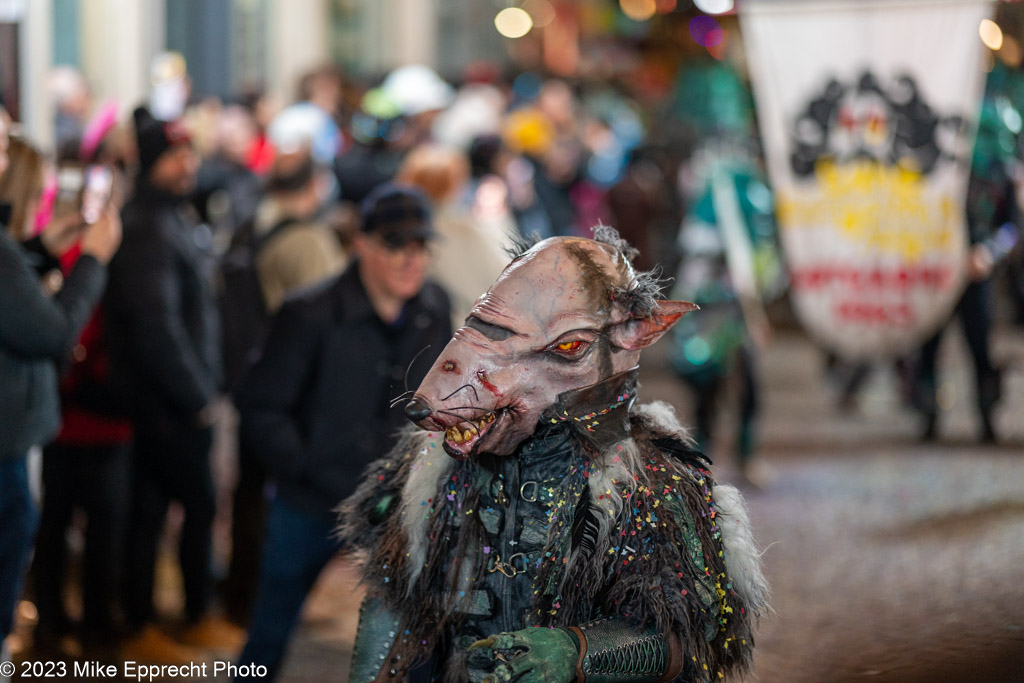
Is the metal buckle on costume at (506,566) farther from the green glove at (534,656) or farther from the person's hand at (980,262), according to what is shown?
the person's hand at (980,262)

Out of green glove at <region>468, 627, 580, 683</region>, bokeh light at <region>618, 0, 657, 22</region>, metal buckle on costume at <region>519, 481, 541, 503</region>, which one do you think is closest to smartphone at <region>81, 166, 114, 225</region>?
metal buckle on costume at <region>519, 481, 541, 503</region>

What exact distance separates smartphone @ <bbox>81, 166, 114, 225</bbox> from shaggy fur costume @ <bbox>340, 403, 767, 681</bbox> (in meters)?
2.52

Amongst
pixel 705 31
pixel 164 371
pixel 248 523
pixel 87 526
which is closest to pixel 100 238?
pixel 164 371

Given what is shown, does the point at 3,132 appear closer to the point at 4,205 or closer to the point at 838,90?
the point at 4,205

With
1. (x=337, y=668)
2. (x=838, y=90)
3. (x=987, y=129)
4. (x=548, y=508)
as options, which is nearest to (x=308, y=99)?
(x=838, y=90)

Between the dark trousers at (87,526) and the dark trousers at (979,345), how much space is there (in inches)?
192

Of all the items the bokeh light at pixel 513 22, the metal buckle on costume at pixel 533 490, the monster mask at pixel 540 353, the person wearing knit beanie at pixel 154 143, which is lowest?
the metal buckle on costume at pixel 533 490

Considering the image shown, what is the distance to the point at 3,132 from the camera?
3975 mm

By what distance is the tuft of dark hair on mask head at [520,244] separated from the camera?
7.52ft

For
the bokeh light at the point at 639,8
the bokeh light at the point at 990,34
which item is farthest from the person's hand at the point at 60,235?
the bokeh light at the point at 639,8

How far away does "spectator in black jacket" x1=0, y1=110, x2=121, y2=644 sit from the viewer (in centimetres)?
355

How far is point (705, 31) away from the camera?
2902cm

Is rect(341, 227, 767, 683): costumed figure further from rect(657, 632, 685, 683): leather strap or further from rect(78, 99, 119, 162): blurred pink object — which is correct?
rect(78, 99, 119, 162): blurred pink object

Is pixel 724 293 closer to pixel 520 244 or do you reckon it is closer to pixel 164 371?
pixel 164 371
